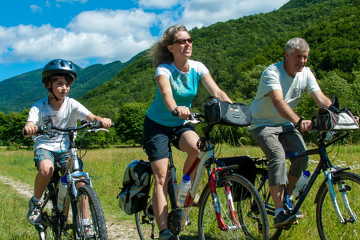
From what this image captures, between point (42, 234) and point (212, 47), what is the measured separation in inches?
3825

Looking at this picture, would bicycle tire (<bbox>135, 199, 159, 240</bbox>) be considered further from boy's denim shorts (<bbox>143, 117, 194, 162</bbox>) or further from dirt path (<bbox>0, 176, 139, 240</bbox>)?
boy's denim shorts (<bbox>143, 117, 194, 162</bbox>)

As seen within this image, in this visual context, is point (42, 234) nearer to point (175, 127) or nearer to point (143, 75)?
point (175, 127)

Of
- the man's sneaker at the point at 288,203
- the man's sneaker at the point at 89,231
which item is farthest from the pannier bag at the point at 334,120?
the man's sneaker at the point at 89,231

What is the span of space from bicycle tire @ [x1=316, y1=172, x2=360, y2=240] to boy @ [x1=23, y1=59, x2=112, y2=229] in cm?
210

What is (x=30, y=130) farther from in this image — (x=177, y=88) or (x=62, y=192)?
(x=177, y=88)

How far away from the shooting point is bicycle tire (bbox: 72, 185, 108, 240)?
3.58m

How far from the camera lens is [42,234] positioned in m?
4.65

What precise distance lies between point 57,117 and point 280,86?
226cm

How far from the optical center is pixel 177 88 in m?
3.96

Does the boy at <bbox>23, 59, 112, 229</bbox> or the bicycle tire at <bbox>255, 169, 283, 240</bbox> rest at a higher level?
the boy at <bbox>23, 59, 112, 229</bbox>

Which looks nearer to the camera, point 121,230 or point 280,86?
point 280,86

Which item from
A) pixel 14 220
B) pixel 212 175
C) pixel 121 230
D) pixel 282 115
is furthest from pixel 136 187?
pixel 14 220

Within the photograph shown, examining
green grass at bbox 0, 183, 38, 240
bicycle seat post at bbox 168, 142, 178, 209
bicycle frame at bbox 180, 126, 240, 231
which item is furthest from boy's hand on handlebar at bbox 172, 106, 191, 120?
green grass at bbox 0, 183, 38, 240

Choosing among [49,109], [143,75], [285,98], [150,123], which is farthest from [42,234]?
[143,75]
